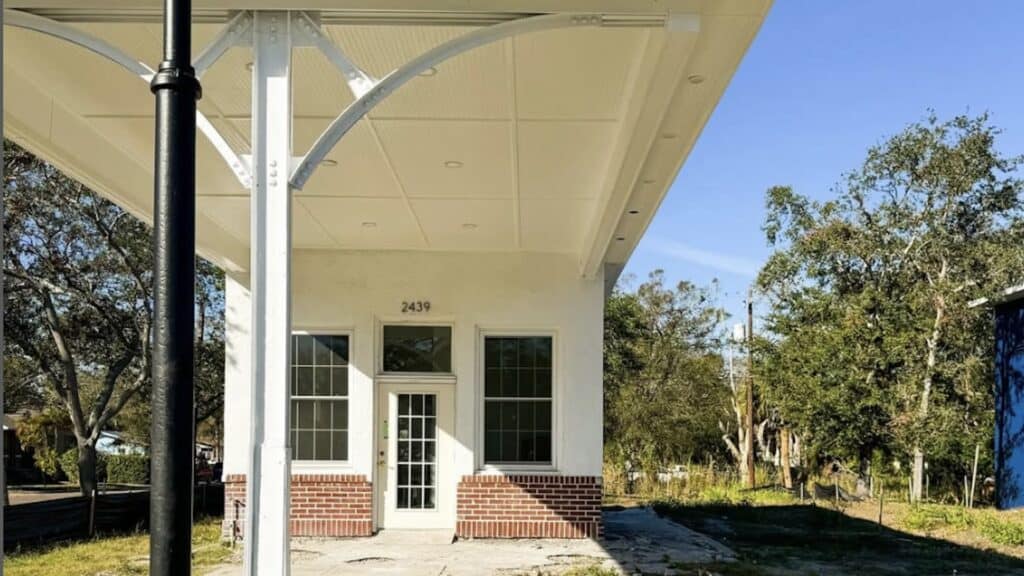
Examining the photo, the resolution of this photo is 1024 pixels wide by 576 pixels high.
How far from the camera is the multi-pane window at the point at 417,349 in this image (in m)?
11.9

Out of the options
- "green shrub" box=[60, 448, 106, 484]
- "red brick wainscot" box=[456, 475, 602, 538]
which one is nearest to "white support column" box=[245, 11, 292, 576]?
"red brick wainscot" box=[456, 475, 602, 538]

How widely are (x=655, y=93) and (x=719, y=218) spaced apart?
27121 millimetres

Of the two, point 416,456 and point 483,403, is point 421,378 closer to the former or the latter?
point 483,403

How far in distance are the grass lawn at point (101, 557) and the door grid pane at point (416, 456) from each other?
219 cm

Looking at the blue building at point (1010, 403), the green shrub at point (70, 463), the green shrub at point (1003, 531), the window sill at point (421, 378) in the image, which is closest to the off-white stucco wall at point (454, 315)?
the window sill at point (421, 378)

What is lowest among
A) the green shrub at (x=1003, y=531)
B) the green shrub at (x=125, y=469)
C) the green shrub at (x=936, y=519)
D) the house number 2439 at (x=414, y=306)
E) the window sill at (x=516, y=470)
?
the green shrub at (x=125, y=469)

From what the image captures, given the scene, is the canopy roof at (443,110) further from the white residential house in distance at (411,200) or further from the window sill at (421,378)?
the window sill at (421,378)

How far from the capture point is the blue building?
56.3 feet

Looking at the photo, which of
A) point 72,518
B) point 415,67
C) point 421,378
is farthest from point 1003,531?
point 72,518

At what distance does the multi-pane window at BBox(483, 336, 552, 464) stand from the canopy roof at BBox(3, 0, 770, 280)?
2.02 m

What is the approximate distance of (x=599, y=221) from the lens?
920 cm

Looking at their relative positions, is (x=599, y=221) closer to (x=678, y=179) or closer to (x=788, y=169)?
(x=678, y=179)

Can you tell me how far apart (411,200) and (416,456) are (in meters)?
3.76

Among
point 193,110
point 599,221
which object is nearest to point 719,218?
point 599,221
